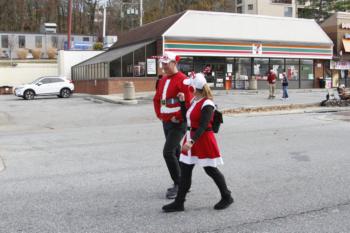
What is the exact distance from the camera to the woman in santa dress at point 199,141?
559 centimetres

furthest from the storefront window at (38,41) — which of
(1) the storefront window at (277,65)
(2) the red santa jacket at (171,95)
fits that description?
(2) the red santa jacket at (171,95)

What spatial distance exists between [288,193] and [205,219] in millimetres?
1657

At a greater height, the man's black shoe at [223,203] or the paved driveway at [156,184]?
the man's black shoe at [223,203]

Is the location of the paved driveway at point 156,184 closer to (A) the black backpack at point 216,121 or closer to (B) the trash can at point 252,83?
(A) the black backpack at point 216,121

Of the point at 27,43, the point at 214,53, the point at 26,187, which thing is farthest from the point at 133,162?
the point at 27,43

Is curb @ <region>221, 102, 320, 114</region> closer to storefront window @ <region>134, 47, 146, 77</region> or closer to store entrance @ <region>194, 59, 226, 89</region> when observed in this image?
store entrance @ <region>194, 59, 226, 89</region>

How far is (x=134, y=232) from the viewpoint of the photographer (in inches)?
200

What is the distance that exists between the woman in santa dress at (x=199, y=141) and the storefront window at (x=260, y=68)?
1359 inches

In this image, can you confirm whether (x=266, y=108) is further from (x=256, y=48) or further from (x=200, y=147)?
(x=256, y=48)

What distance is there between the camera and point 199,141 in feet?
18.6

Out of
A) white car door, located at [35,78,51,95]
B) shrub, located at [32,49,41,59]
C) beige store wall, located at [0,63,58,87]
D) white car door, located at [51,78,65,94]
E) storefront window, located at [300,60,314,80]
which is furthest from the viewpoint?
shrub, located at [32,49,41,59]

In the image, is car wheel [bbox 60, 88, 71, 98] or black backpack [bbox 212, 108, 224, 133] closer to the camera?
black backpack [bbox 212, 108, 224, 133]

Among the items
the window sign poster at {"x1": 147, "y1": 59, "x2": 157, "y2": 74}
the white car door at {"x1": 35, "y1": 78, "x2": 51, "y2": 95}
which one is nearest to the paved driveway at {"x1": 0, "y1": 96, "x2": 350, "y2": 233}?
the white car door at {"x1": 35, "y1": 78, "x2": 51, "y2": 95}

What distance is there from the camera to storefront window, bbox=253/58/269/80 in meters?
39.7
